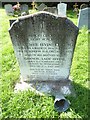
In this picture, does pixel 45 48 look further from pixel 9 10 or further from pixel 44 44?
pixel 9 10

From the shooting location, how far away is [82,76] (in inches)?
197

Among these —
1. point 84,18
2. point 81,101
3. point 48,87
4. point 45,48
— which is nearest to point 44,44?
point 45,48

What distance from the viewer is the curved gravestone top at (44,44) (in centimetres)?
381

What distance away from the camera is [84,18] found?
7.50 m

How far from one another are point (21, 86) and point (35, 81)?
1.05 feet

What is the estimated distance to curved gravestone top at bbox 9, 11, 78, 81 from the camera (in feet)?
12.5

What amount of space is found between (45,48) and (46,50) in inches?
2.1

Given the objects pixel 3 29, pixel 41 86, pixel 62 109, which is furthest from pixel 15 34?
pixel 3 29

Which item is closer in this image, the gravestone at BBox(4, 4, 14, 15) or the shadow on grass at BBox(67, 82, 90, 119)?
the shadow on grass at BBox(67, 82, 90, 119)

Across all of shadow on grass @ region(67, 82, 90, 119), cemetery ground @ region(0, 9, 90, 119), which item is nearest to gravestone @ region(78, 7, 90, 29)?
cemetery ground @ region(0, 9, 90, 119)

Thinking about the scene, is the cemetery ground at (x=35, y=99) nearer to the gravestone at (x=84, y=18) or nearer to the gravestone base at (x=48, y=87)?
the gravestone base at (x=48, y=87)

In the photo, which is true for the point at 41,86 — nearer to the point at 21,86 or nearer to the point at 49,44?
the point at 21,86

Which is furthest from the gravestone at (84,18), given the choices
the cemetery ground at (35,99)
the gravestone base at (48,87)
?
the gravestone base at (48,87)

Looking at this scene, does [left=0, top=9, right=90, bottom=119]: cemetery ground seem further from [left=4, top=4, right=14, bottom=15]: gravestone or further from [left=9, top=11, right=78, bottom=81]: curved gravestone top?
[left=4, top=4, right=14, bottom=15]: gravestone
